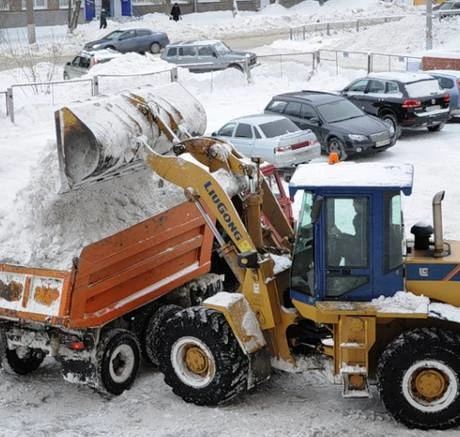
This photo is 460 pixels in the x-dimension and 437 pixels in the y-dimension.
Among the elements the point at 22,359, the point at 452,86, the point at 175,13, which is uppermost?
the point at 175,13

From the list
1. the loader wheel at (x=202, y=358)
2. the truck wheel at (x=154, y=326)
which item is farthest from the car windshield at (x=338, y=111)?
the loader wheel at (x=202, y=358)

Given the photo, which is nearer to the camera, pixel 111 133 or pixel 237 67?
pixel 111 133

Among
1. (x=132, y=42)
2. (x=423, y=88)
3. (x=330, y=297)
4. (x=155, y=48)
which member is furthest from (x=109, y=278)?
(x=155, y=48)

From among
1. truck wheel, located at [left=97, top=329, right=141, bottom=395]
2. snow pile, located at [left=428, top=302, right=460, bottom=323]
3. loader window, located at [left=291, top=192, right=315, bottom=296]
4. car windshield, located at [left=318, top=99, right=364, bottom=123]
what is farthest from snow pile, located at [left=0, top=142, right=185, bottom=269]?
car windshield, located at [left=318, top=99, right=364, bottom=123]

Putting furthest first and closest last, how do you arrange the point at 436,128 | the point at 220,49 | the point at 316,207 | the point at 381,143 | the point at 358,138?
the point at 220,49
the point at 436,128
the point at 381,143
the point at 358,138
the point at 316,207

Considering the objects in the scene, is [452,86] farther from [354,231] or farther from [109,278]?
[354,231]

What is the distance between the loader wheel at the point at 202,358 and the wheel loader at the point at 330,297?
0.03 ft

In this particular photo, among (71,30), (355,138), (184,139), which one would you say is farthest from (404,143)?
(71,30)

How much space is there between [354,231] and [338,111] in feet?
47.1

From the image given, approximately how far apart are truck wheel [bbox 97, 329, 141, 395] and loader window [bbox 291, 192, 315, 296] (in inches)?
82.2

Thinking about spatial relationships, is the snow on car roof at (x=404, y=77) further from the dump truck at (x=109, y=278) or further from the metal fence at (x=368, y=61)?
the dump truck at (x=109, y=278)

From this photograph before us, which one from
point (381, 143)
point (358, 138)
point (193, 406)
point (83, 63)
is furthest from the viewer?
point (83, 63)

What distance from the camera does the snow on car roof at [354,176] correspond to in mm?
8516

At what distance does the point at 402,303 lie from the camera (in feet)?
28.2
